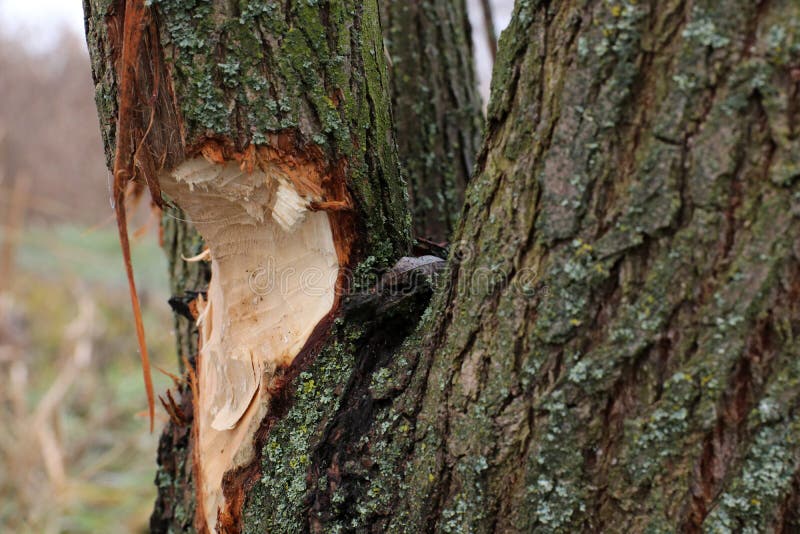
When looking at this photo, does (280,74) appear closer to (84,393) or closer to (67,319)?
(84,393)

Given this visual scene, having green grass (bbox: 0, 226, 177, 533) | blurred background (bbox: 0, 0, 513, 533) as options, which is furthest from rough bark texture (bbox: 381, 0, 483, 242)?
green grass (bbox: 0, 226, 177, 533)

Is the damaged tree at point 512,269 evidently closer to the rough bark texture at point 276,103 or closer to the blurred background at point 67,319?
the rough bark texture at point 276,103

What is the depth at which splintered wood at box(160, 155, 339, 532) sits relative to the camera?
4.07 ft

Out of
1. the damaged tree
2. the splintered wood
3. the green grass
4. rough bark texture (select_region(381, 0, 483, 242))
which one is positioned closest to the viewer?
the damaged tree

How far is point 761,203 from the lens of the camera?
85 centimetres

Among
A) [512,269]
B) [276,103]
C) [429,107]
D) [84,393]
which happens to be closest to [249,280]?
[276,103]

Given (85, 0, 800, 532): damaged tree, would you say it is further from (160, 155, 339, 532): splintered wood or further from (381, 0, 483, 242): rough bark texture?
(381, 0, 483, 242): rough bark texture

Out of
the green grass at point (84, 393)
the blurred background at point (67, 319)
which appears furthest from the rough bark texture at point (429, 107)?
the green grass at point (84, 393)

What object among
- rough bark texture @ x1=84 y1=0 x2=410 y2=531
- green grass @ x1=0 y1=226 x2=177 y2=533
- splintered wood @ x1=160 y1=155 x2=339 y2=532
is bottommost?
green grass @ x1=0 y1=226 x2=177 y2=533

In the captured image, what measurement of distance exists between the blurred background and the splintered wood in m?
0.49

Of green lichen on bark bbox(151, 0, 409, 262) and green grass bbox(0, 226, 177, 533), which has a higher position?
green lichen on bark bbox(151, 0, 409, 262)

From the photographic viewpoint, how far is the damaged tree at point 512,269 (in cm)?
87

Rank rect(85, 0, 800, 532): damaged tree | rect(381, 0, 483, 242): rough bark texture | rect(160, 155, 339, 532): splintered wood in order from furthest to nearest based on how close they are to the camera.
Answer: rect(381, 0, 483, 242): rough bark texture
rect(160, 155, 339, 532): splintered wood
rect(85, 0, 800, 532): damaged tree

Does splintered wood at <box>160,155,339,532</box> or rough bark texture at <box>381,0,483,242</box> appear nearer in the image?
splintered wood at <box>160,155,339,532</box>
